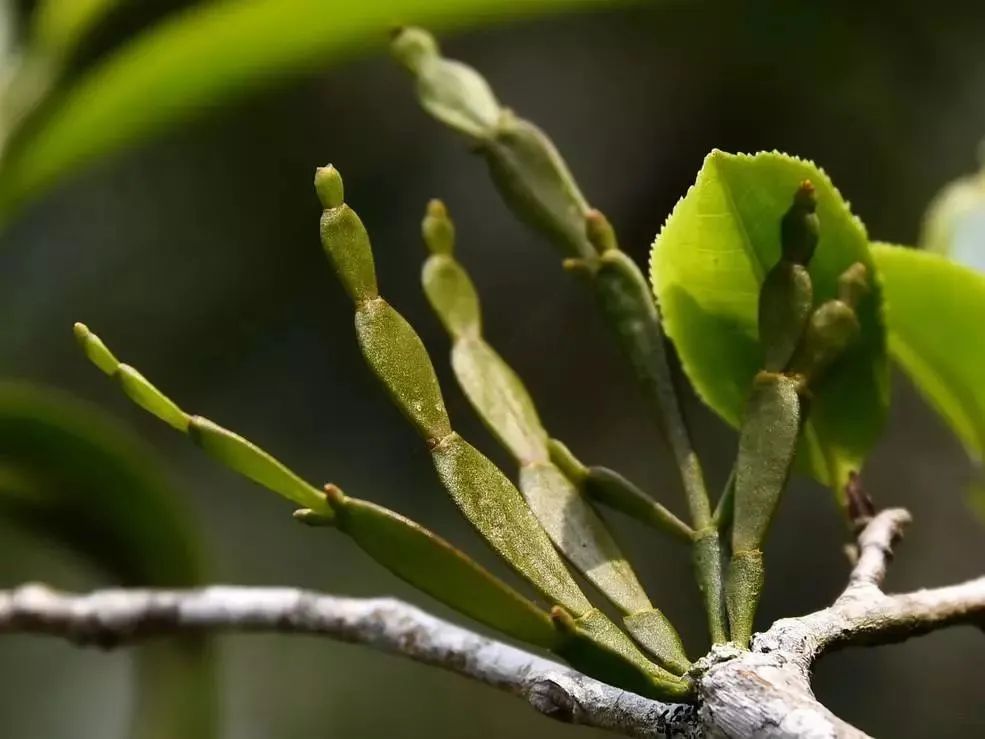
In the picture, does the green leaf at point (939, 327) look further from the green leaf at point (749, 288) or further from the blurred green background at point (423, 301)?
the blurred green background at point (423, 301)

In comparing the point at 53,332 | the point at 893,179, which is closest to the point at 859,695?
the point at 893,179

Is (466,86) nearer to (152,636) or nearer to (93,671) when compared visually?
(152,636)

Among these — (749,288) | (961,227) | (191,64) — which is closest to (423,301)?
(191,64)

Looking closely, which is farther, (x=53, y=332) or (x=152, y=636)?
(x=53, y=332)

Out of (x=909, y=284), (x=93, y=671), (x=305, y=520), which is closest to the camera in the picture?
(x=305, y=520)

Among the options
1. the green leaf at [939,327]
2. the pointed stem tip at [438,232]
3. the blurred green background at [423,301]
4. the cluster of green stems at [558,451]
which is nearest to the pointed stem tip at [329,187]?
the cluster of green stems at [558,451]

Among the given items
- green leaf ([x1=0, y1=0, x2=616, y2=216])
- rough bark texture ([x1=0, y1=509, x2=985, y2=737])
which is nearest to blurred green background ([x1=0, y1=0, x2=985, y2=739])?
green leaf ([x1=0, y1=0, x2=616, y2=216])

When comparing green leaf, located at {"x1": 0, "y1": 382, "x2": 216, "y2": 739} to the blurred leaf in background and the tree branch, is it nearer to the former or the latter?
the tree branch
